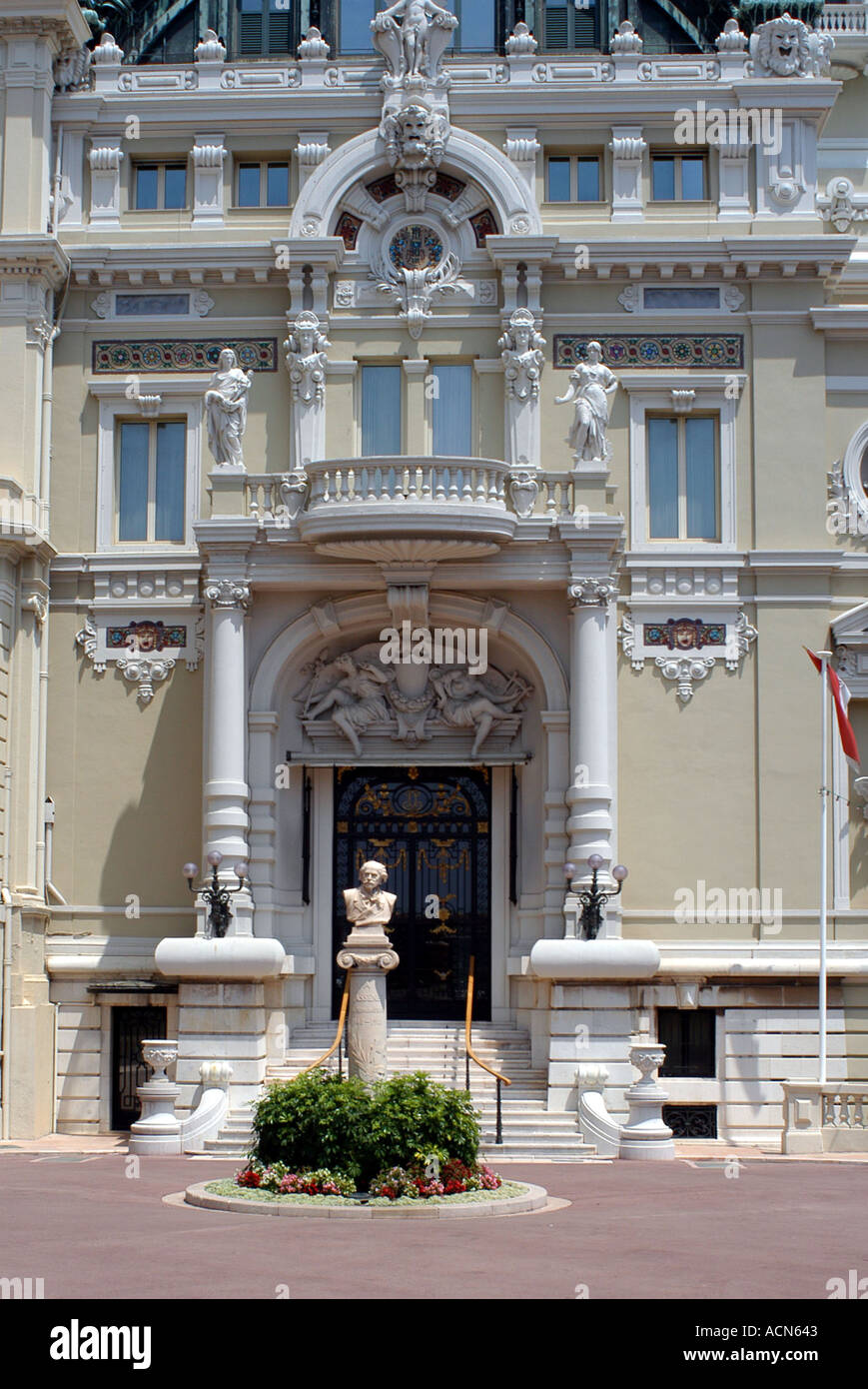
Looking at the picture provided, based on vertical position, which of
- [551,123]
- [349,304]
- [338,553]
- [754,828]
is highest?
[551,123]

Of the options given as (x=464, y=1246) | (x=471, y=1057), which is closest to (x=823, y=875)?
(x=471, y=1057)

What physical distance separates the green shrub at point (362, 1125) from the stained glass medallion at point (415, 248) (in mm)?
19617

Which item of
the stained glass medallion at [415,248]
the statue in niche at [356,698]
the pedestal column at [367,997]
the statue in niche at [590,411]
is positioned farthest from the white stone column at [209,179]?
the pedestal column at [367,997]

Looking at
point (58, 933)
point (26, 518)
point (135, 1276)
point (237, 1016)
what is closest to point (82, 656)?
point (26, 518)

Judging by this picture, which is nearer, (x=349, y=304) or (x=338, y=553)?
(x=338, y=553)

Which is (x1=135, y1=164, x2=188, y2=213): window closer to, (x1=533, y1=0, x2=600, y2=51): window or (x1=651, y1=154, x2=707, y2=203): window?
(x1=533, y1=0, x2=600, y2=51): window

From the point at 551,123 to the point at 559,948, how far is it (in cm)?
1566

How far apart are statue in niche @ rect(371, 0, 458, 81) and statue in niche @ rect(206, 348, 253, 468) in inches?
282

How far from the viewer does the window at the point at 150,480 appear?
1459 inches

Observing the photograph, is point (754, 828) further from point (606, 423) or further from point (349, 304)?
point (349, 304)

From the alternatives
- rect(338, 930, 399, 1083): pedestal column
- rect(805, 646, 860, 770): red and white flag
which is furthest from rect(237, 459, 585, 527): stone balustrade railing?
rect(338, 930, 399, 1083): pedestal column

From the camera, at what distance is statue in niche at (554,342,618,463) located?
1334 inches

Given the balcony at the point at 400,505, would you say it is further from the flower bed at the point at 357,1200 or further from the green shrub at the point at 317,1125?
the flower bed at the point at 357,1200

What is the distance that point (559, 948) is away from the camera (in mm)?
32219
